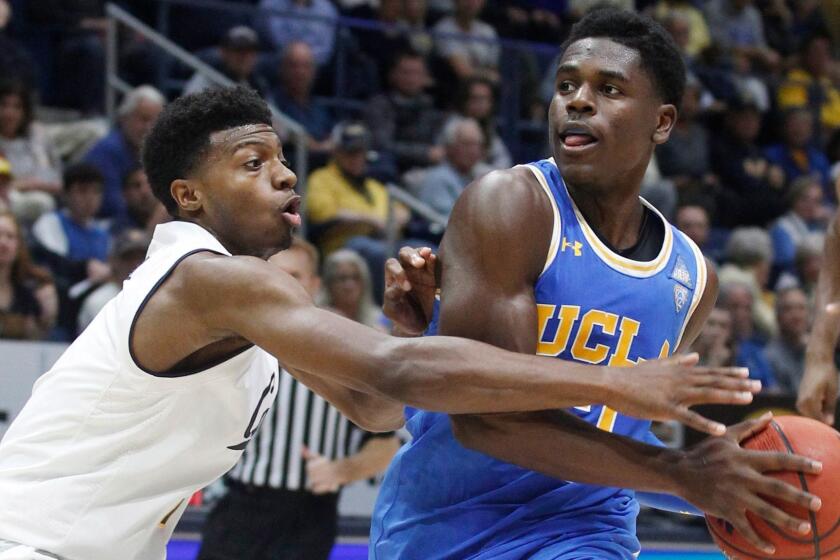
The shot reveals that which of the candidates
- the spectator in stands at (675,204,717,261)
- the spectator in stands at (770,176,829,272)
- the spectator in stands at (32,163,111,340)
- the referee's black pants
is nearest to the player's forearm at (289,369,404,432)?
the referee's black pants

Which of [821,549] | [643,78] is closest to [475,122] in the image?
[643,78]

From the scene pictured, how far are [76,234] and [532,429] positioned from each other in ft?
17.9

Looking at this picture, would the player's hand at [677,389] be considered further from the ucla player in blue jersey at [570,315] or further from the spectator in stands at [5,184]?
the spectator in stands at [5,184]

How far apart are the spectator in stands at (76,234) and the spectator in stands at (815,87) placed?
23.9 ft

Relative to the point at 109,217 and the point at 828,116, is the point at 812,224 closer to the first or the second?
the point at 828,116

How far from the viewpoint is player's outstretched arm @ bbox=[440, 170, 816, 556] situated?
2.97 metres

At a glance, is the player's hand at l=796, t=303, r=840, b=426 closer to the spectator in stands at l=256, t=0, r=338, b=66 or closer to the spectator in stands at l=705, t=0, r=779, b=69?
the spectator in stands at l=256, t=0, r=338, b=66

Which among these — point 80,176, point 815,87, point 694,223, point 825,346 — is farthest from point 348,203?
point 815,87

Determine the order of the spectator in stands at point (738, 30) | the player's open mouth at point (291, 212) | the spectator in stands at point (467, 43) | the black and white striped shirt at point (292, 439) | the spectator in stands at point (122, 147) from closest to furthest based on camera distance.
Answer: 1. the player's open mouth at point (291, 212)
2. the black and white striped shirt at point (292, 439)
3. the spectator in stands at point (122, 147)
4. the spectator in stands at point (467, 43)
5. the spectator in stands at point (738, 30)

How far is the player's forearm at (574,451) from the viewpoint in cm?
312

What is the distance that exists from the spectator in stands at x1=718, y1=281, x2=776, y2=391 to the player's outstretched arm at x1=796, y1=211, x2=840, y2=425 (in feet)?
14.9

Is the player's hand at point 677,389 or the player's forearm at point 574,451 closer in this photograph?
the player's hand at point 677,389

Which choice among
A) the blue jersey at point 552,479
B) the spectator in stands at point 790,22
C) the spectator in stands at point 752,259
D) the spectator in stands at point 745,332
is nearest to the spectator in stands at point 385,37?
the spectator in stands at point 752,259

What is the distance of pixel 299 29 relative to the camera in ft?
34.6
